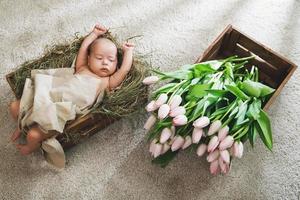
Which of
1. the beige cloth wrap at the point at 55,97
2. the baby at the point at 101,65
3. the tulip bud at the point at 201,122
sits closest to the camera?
the tulip bud at the point at 201,122

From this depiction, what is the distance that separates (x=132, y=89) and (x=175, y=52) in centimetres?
42

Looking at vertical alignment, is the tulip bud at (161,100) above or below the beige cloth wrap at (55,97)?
above

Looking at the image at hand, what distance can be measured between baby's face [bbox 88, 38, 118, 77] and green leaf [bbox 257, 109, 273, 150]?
53 centimetres

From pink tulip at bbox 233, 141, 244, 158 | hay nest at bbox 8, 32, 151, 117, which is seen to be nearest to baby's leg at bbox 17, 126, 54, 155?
hay nest at bbox 8, 32, 151, 117

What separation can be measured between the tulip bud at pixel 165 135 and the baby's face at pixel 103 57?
1.10ft

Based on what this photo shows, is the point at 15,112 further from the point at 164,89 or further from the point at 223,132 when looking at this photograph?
the point at 223,132

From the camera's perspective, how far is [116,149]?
4.19ft

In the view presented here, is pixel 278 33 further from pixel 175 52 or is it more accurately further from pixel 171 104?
pixel 171 104

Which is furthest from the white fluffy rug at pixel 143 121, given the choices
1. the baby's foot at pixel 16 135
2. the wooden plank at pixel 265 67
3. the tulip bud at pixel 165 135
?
the tulip bud at pixel 165 135

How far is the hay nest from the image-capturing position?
3.83 feet

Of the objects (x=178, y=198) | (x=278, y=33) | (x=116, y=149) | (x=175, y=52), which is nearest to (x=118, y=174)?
(x=116, y=149)

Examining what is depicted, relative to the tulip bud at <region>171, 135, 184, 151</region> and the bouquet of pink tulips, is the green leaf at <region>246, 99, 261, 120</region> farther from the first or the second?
the tulip bud at <region>171, 135, 184, 151</region>

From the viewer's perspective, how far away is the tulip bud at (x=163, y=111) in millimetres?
996

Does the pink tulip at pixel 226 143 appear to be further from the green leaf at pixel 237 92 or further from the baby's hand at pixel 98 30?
the baby's hand at pixel 98 30
